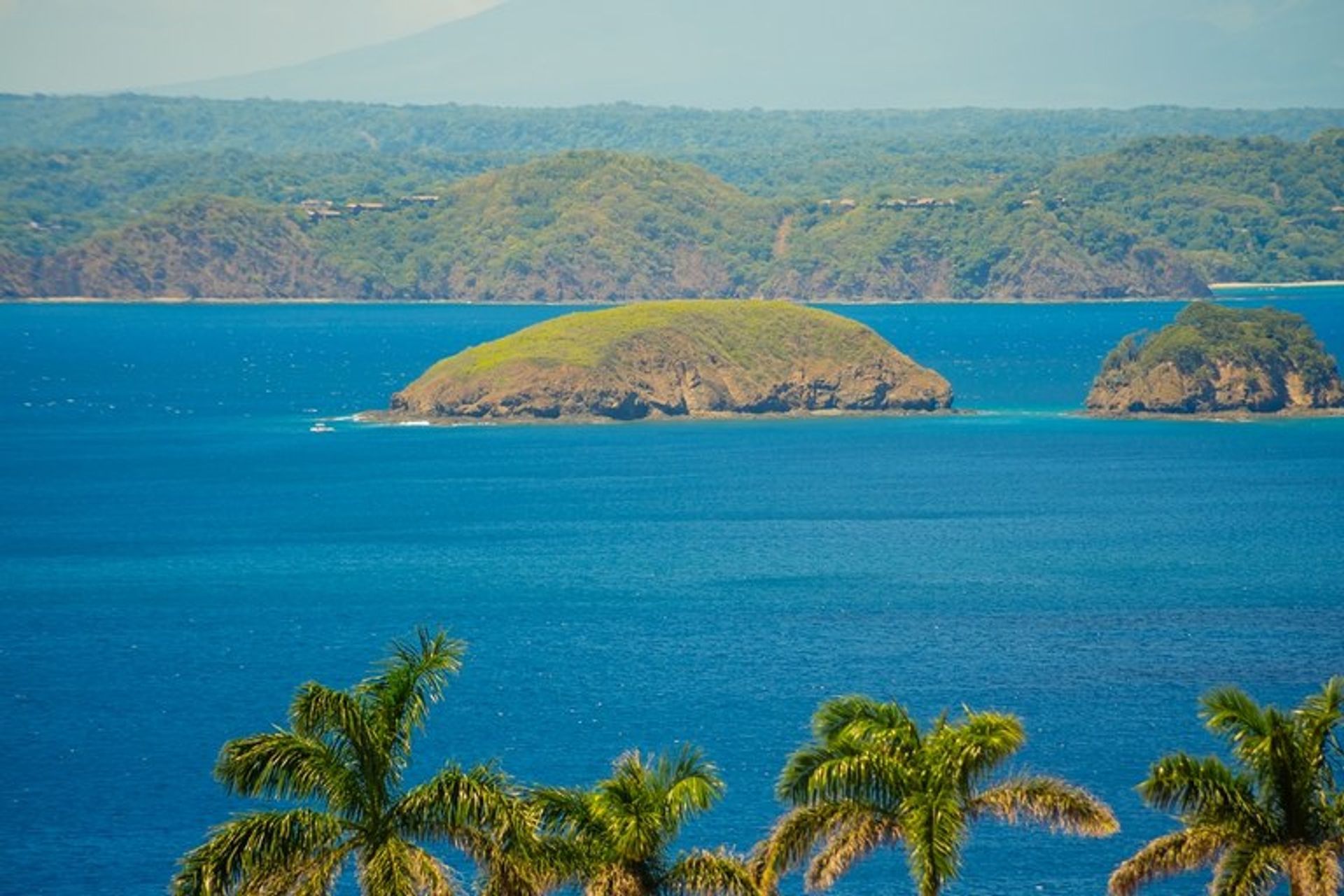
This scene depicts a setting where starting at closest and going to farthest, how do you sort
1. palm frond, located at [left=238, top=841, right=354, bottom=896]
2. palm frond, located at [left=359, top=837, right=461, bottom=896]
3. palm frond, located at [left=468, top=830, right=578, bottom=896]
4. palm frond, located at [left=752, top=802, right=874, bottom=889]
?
palm frond, located at [left=359, top=837, right=461, bottom=896] → palm frond, located at [left=238, top=841, right=354, bottom=896] → palm frond, located at [left=468, top=830, right=578, bottom=896] → palm frond, located at [left=752, top=802, right=874, bottom=889]

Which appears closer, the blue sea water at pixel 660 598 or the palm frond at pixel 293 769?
the palm frond at pixel 293 769

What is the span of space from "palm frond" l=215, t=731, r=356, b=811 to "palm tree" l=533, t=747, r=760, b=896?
2.63m

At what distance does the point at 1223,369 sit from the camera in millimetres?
172500

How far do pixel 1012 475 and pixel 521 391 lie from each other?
47.9m

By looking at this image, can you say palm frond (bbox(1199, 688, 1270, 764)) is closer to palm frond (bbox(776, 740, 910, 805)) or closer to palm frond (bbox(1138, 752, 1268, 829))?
palm frond (bbox(1138, 752, 1268, 829))

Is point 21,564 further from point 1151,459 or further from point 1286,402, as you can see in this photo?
point 1286,402

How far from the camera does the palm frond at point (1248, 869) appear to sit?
31531 mm

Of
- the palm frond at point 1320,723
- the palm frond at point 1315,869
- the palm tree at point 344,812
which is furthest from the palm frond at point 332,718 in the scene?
the palm frond at point 1320,723

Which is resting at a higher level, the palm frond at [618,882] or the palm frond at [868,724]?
the palm frond at [868,724]

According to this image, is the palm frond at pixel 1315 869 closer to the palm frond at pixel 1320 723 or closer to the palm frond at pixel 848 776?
the palm frond at pixel 1320 723

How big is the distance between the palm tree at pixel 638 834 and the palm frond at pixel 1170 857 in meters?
4.68

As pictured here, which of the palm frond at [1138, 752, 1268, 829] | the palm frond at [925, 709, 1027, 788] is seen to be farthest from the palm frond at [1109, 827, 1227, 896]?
the palm frond at [925, 709, 1027, 788]

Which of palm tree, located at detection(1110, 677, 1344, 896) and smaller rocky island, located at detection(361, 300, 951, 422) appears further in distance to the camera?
smaller rocky island, located at detection(361, 300, 951, 422)

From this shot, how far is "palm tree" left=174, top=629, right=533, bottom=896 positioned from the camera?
1225 inches
